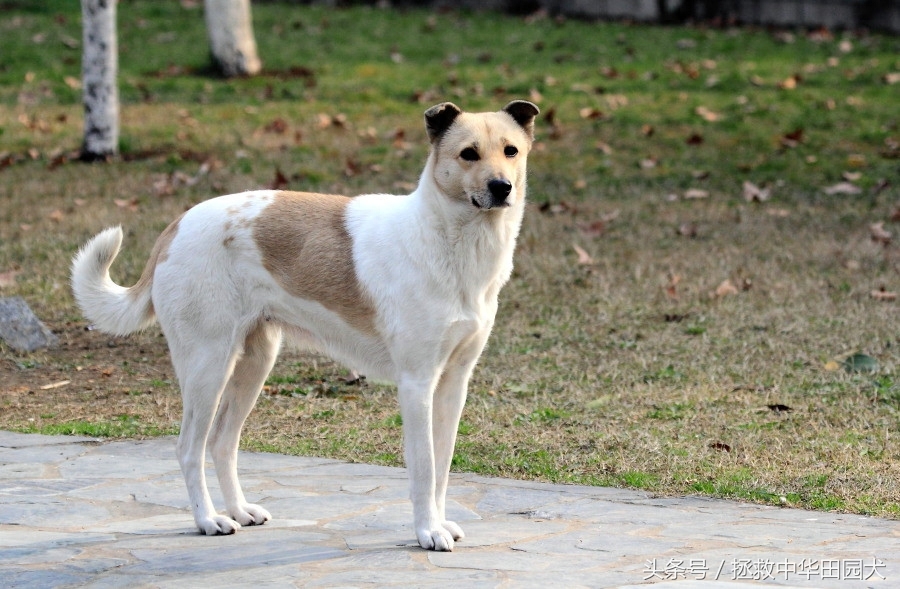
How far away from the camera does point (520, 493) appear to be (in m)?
5.20

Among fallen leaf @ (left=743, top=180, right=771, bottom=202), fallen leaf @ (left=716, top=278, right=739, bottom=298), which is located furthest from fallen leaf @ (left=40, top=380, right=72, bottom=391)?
fallen leaf @ (left=743, top=180, right=771, bottom=202)

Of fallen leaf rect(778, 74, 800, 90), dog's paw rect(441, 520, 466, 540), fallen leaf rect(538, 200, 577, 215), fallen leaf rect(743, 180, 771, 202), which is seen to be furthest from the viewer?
fallen leaf rect(778, 74, 800, 90)

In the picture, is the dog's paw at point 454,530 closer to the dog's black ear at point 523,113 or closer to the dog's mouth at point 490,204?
the dog's mouth at point 490,204

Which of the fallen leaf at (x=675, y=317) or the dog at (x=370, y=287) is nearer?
the dog at (x=370, y=287)

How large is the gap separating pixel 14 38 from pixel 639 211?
10003mm

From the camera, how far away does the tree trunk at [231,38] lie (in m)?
14.6

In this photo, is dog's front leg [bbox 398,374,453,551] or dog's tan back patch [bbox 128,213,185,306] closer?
dog's front leg [bbox 398,374,453,551]

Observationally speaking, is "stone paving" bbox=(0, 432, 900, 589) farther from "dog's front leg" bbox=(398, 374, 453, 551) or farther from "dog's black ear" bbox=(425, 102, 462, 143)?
"dog's black ear" bbox=(425, 102, 462, 143)

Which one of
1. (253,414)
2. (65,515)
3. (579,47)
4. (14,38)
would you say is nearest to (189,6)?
(14,38)

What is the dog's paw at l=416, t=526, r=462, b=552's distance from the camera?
4445 millimetres

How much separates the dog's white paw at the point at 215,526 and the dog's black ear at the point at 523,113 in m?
1.85

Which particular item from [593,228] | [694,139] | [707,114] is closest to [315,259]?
[593,228]

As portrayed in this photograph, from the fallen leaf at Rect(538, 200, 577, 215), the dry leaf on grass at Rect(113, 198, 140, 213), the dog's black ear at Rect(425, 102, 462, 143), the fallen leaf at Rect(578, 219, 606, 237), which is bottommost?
the fallen leaf at Rect(578, 219, 606, 237)

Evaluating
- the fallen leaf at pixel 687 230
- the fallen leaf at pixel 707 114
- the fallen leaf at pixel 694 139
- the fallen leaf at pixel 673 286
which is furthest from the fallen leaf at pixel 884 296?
the fallen leaf at pixel 707 114
